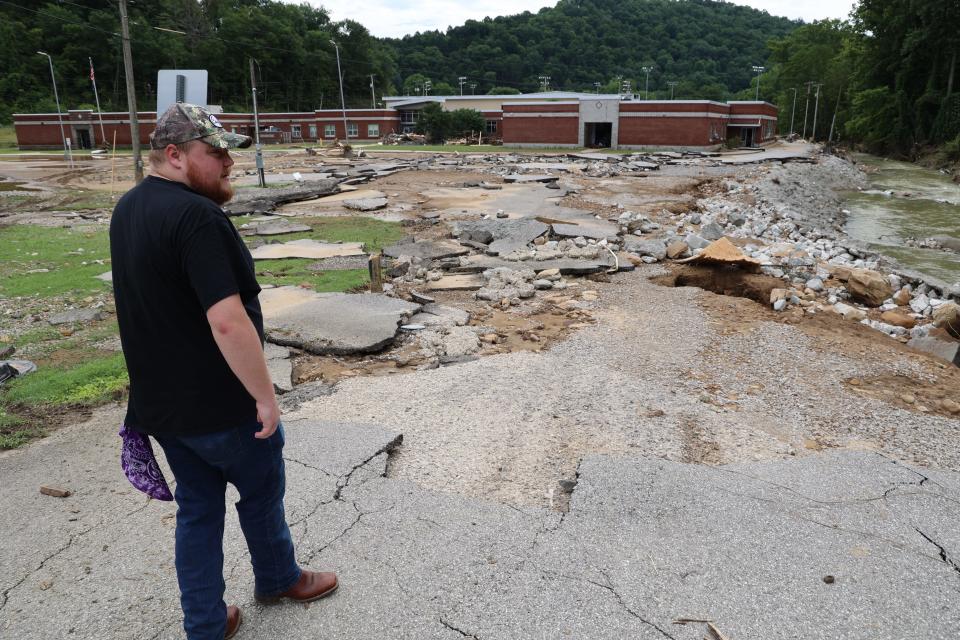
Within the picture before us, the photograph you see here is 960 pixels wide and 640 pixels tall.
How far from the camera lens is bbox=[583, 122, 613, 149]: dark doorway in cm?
5103

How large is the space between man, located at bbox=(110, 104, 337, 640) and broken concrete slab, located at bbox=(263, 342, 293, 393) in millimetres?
2725

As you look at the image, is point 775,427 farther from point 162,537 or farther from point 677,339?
point 162,537

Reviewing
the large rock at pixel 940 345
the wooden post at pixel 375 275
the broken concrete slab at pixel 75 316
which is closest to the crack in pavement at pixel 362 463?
the wooden post at pixel 375 275

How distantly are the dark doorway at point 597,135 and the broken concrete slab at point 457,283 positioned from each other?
44.4m

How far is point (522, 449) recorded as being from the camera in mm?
4305

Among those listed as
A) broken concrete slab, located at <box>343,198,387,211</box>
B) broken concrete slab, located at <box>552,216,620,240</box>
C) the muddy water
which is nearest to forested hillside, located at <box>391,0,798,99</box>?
the muddy water

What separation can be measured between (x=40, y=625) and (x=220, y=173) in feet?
6.68

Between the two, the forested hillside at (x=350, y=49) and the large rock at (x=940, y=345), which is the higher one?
the forested hillside at (x=350, y=49)

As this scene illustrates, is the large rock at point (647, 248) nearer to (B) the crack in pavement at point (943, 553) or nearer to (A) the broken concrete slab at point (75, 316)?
(B) the crack in pavement at point (943, 553)

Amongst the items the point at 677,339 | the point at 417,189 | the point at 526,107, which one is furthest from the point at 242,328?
the point at 526,107

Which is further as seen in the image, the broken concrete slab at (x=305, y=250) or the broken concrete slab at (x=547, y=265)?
the broken concrete slab at (x=305, y=250)

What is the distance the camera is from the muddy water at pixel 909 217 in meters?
15.6

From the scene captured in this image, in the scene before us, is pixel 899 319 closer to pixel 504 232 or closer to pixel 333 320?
pixel 504 232

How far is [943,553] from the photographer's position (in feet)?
10.3
